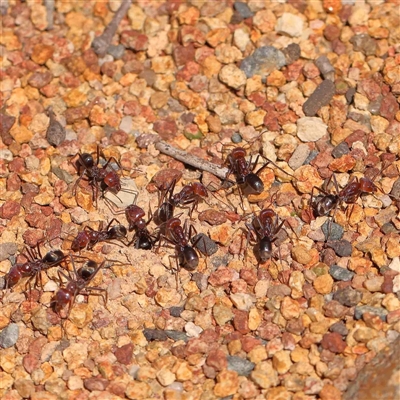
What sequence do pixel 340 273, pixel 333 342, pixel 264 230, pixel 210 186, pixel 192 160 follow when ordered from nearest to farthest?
pixel 333 342 → pixel 340 273 → pixel 264 230 → pixel 210 186 → pixel 192 160

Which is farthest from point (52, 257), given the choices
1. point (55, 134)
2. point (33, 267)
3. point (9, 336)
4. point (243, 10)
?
point (243, 10)

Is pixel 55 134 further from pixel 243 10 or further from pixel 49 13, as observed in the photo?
pixel 243 10

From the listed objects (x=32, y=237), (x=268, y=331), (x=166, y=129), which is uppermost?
(x=166, y=129)

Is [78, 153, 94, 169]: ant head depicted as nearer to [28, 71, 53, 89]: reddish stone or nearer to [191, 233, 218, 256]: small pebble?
[28, 71, 53, 89]: reddish stone

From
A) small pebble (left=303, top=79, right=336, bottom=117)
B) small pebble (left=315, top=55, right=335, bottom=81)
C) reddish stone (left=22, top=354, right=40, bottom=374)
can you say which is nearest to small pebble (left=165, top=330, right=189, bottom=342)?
reddish stone (left=22, top=354, right=40, bottom=374)

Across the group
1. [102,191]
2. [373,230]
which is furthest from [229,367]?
[102,191]

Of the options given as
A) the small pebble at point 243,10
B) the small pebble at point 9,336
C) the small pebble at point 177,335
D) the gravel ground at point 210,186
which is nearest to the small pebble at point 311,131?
the gravel ground at point 210,186

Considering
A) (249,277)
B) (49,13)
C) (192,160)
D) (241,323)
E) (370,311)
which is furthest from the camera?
(49,13)
